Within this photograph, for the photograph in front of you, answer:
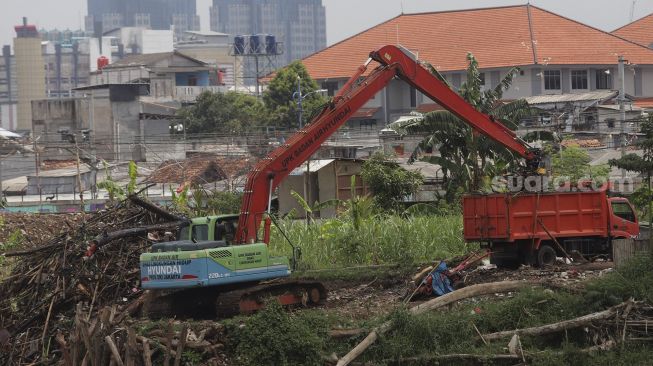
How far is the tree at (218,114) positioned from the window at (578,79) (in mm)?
21281

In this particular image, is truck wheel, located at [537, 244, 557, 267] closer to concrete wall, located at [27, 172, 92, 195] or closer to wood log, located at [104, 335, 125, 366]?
wood log, located at [104, 335, 125, 366]

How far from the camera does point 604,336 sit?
63.7 feet

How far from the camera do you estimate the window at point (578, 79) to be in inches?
3194

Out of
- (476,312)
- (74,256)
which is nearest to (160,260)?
(74,256)

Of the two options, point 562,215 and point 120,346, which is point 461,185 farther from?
point 120,346

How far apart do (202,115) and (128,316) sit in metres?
65.1

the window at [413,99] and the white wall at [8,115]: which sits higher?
the white wall at [8,115]

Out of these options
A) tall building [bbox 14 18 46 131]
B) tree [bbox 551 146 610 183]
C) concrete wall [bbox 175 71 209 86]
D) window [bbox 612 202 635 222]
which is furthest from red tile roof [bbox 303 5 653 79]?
tall building [bbox 14 18 46 131]

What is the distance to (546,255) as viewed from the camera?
26.3m

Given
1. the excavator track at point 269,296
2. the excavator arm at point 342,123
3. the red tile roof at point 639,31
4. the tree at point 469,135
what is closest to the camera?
the excavator track at point 269,296

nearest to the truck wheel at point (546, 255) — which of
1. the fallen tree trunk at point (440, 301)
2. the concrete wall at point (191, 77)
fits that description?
the fallen tree trunk at point (440, 301)

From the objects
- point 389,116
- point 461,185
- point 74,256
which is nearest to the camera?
point 74,256

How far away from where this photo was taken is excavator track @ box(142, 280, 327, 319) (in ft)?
70.2

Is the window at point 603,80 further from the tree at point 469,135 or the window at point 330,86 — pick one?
the tree at point 469,135
